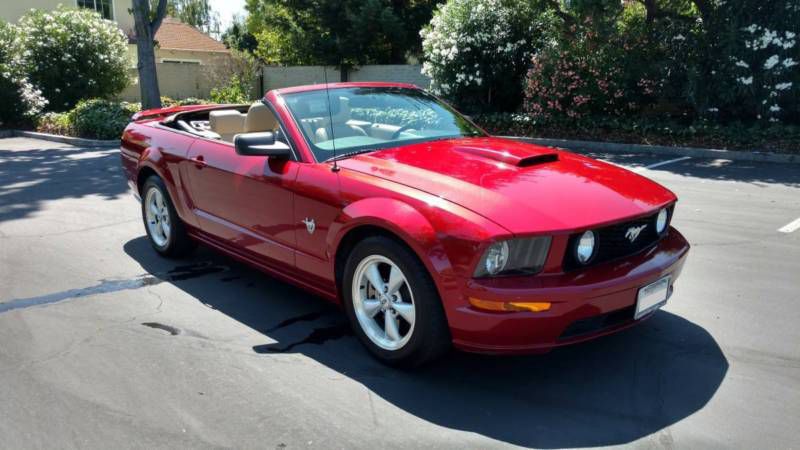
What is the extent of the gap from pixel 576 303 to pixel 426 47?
14491 millimetres

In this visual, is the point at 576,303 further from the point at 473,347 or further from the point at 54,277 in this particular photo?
the point at 54,277

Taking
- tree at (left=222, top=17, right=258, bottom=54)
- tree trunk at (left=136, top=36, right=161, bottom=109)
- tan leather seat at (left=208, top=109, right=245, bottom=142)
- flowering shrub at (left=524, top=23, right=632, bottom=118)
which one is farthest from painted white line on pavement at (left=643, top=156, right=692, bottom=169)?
tree at (left=222, top=17, right=258, bottom=54)

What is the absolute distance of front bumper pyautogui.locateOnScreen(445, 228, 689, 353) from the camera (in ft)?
10.4

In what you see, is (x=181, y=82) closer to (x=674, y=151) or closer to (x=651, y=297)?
(x=674, y=151)

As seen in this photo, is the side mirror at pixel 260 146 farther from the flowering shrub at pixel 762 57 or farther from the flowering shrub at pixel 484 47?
the flowering shrub at pixel 484 47

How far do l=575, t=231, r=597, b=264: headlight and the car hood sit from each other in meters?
0.07

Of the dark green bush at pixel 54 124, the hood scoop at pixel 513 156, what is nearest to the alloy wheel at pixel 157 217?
the hood scoop at pixel 513 156

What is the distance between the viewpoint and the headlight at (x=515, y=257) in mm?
3213

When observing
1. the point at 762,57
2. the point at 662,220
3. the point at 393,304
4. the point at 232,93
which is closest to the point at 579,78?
the point at 762,57

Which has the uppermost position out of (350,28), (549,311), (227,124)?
(350,28)

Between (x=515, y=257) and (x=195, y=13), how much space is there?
7665 centimetres

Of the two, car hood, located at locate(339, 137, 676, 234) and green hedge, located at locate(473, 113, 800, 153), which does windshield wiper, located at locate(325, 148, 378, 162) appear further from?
green hedge, located at locate(473, 113, 800, 153)

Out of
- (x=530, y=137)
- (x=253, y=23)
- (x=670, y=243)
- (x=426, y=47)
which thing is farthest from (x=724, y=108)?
(x=253, y=23)

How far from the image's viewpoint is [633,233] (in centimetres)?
359
